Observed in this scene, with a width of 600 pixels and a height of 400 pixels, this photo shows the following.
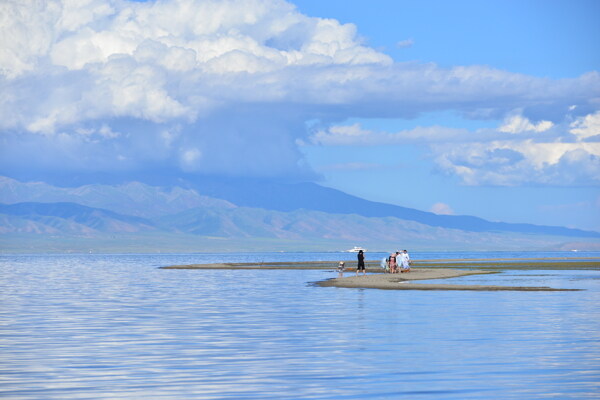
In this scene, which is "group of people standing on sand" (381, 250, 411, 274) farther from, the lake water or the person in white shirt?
the lake water

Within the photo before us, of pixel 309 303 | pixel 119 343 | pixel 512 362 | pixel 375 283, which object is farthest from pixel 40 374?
pixel 375 283

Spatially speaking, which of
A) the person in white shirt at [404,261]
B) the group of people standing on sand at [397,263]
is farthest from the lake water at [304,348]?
the person in white shirt at [404,261]

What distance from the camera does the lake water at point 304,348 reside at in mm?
25797

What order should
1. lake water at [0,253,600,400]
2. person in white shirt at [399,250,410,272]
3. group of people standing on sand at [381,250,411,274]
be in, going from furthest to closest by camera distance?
person in white shirt at [399,250,410,272]
group of people standing on sand at [381,250,411,274]
lake water at [0,253,600,400]

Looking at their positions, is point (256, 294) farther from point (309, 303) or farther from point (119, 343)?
point (119, 343)

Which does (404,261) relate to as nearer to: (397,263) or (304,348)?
(397,263)

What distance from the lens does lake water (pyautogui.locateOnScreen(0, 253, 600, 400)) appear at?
25.8 metres

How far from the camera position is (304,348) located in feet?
113

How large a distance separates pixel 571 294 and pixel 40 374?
42552mm

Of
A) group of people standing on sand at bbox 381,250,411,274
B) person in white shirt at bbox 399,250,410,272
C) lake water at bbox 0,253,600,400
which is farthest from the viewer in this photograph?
person in white shirt at bbox 399,250,410,272

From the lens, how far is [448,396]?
80.1 ft

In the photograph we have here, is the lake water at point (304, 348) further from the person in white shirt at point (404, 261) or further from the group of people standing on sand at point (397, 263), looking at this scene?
the person in white shirt at point (404, 261)

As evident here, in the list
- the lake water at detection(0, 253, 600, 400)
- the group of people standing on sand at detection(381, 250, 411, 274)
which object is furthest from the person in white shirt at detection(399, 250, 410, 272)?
the lake water at detection(0, 253, 600, 400)

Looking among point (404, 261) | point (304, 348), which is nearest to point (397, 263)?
point (404, 261)
